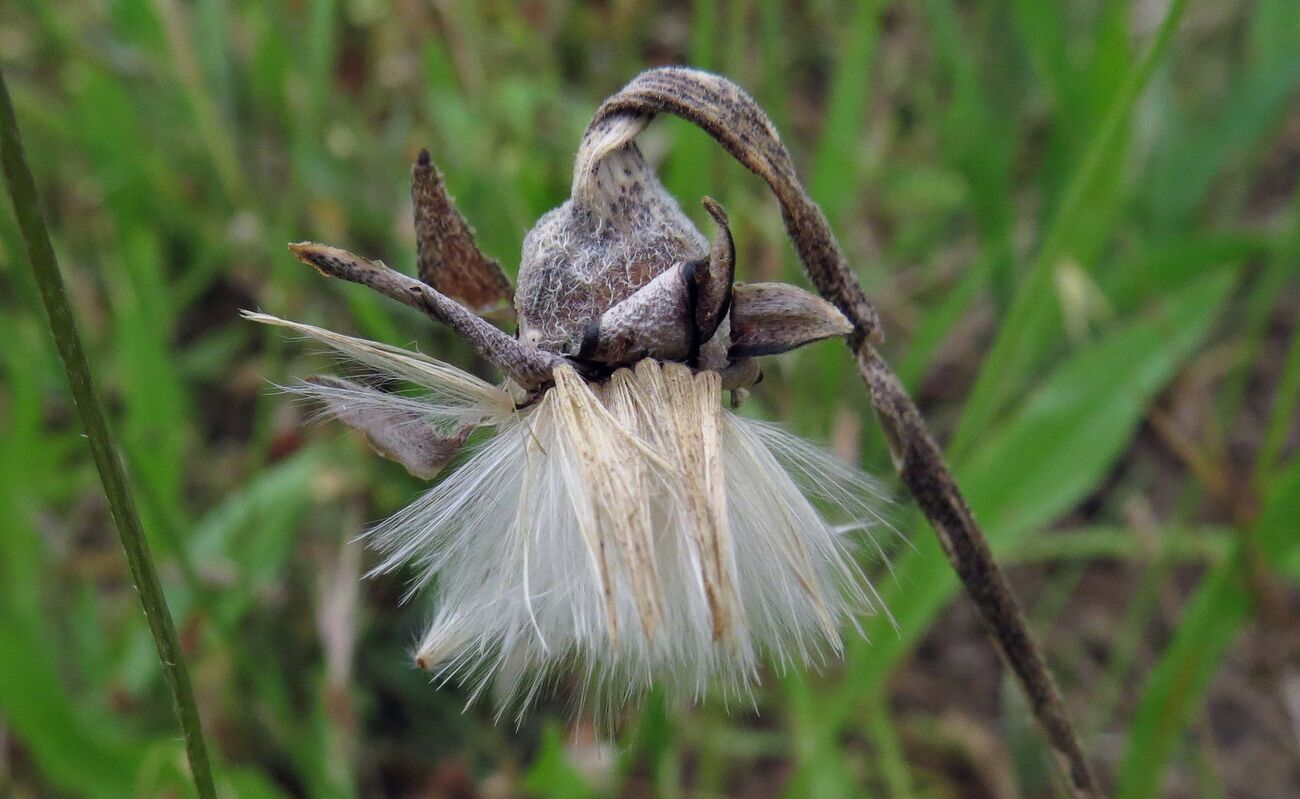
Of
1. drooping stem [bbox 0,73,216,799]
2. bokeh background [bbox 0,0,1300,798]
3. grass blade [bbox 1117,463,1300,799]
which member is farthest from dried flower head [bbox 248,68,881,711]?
grass blade [bbox 1117,463,1300,799]

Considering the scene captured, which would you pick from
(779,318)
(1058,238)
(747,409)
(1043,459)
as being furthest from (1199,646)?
(779,318)

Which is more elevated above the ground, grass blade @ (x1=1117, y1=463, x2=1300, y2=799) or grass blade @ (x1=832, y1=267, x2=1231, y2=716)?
grass blade @ (x1=832, y1=267, x2=1231, y2=716)

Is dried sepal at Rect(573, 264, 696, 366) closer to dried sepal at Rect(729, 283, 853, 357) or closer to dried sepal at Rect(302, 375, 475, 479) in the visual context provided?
dried sepal at Rect(729, 283, 853, 357)

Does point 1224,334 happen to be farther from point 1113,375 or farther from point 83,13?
point 83,13

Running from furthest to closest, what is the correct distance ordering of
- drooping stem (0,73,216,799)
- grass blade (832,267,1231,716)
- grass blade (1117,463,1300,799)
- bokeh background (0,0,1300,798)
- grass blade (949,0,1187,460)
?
bokeh background (0,0,1300,798), grass blade (832,267,1231,716), grass blade (1117,463,1300,799), grass blade (949,0,1187,460), drooping stem (0,73,216,799)

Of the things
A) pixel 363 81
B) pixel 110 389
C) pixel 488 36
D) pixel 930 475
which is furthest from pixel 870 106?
pixel 930 475

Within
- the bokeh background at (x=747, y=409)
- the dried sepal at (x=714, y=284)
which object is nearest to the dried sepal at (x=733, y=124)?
the dried sepal at (x=714, y=284)
